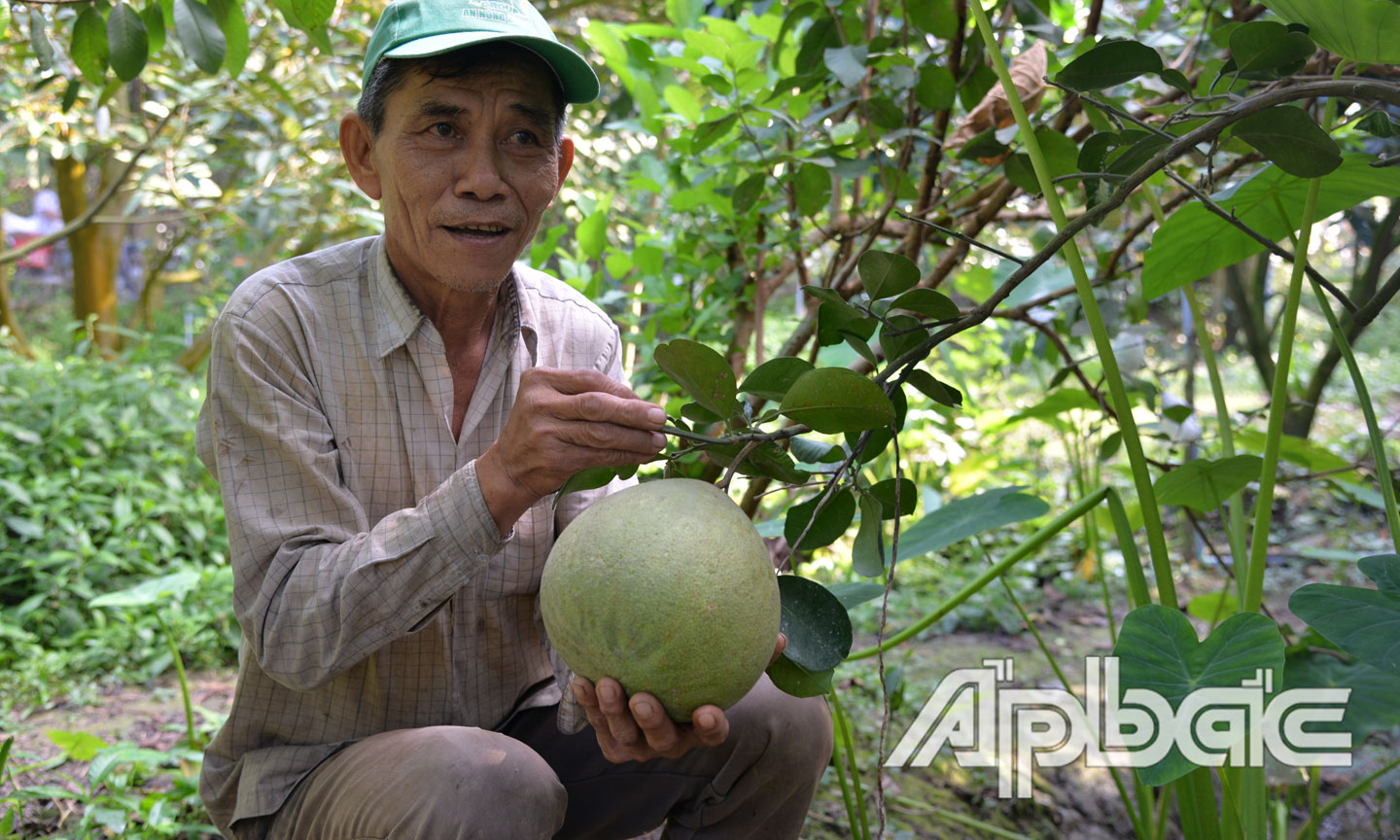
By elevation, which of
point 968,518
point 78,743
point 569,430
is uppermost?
point 569,430

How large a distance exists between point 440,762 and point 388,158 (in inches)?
31.5

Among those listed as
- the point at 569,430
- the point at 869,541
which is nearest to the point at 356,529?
the point at 569,430

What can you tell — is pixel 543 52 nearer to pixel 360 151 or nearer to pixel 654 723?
pixel 360 151

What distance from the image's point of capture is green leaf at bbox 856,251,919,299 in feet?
3.18

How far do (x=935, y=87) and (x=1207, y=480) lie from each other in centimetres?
72

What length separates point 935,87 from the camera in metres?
1.56

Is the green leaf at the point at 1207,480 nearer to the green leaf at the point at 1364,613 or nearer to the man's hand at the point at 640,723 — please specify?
the green leaf at the point at 1364,613

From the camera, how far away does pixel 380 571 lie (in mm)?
1132

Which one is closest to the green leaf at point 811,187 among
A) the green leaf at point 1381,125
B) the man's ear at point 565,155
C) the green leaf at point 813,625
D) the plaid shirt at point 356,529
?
the man's ear at point 565,155

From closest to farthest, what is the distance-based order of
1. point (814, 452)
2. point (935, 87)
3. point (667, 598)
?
point (667, 598)
point (814, 452)
point (935, 87)

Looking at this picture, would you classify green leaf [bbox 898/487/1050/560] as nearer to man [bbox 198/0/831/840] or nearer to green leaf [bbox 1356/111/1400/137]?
man [bbox 198/0/831/840]

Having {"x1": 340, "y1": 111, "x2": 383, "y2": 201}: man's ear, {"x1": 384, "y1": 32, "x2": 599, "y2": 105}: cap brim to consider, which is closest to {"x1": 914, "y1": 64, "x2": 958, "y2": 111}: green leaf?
{"x1": 384, "y1": 32, "x2": 599, "y2": 105}: cap brim

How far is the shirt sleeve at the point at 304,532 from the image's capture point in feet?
3.71

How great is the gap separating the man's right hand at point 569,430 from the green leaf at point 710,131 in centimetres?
74
